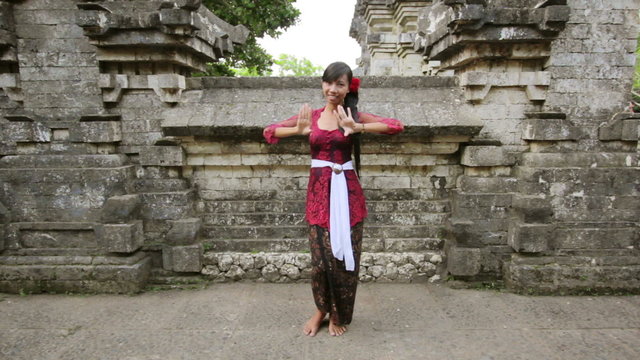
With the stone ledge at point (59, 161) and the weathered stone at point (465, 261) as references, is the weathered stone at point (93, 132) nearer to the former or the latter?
the stone ledge at point (59, 161)

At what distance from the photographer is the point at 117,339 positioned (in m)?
3.22

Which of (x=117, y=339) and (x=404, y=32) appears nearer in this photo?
(x=117, y=339)

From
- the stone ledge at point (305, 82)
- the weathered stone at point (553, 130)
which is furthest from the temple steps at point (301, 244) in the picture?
the stone ledge at point (305, 82)

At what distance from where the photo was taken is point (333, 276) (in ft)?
10.4

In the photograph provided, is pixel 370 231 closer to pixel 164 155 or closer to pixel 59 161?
pixel 164 155

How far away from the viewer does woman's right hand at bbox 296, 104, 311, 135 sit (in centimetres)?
296

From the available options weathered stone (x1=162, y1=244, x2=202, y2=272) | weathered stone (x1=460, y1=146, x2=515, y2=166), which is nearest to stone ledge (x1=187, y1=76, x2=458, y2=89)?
weathered stone (x1=460, y1=146, x2=515, y2=166)

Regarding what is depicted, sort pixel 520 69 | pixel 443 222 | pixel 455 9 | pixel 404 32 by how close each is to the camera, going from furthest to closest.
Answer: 1. pixel 404 32
2. pixel 443 222
3. pixel 520 69
4. pixel 455 9

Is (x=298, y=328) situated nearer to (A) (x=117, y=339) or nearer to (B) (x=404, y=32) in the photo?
(A) (x=117, y=339)

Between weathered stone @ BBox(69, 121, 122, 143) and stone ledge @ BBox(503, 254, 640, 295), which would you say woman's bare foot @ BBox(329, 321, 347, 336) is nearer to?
stone ledge @ BBox(503, 254, 640, 295)

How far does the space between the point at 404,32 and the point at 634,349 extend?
8.08m

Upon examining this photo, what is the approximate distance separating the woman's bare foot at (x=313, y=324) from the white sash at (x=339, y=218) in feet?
1.94

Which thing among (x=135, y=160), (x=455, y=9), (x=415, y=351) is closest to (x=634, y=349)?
(x=415, y=351)

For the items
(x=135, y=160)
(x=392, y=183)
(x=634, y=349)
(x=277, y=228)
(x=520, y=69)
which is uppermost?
(x=520, y=69)
